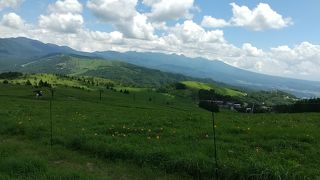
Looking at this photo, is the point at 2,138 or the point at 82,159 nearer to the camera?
the point at 82,159

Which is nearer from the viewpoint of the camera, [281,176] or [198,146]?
[281,176]

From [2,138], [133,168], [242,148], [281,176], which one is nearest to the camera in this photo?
[281,176]

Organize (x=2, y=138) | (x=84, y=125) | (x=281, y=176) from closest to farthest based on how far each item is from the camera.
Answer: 1. (x=281, y=176)
2. (x=2, y=138)
3. (x=84, y=125)

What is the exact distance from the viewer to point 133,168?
542 inches

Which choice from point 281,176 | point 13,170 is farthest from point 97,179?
point 281,176

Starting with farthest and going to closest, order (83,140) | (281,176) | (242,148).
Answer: (83,140) < (242,148) < (281,176)

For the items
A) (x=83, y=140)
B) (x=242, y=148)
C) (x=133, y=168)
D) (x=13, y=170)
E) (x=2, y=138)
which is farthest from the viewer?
(x=2, y=138)

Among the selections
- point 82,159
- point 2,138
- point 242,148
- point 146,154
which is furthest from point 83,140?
point 242,148

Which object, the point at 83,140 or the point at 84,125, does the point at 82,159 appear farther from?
the point at 84,125

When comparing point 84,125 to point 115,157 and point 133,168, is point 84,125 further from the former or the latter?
point 133,168

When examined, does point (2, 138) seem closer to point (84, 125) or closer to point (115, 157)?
point (84, 125)

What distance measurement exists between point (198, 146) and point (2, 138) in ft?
35.6

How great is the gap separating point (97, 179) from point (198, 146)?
205 inches

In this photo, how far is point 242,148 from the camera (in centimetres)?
1507
